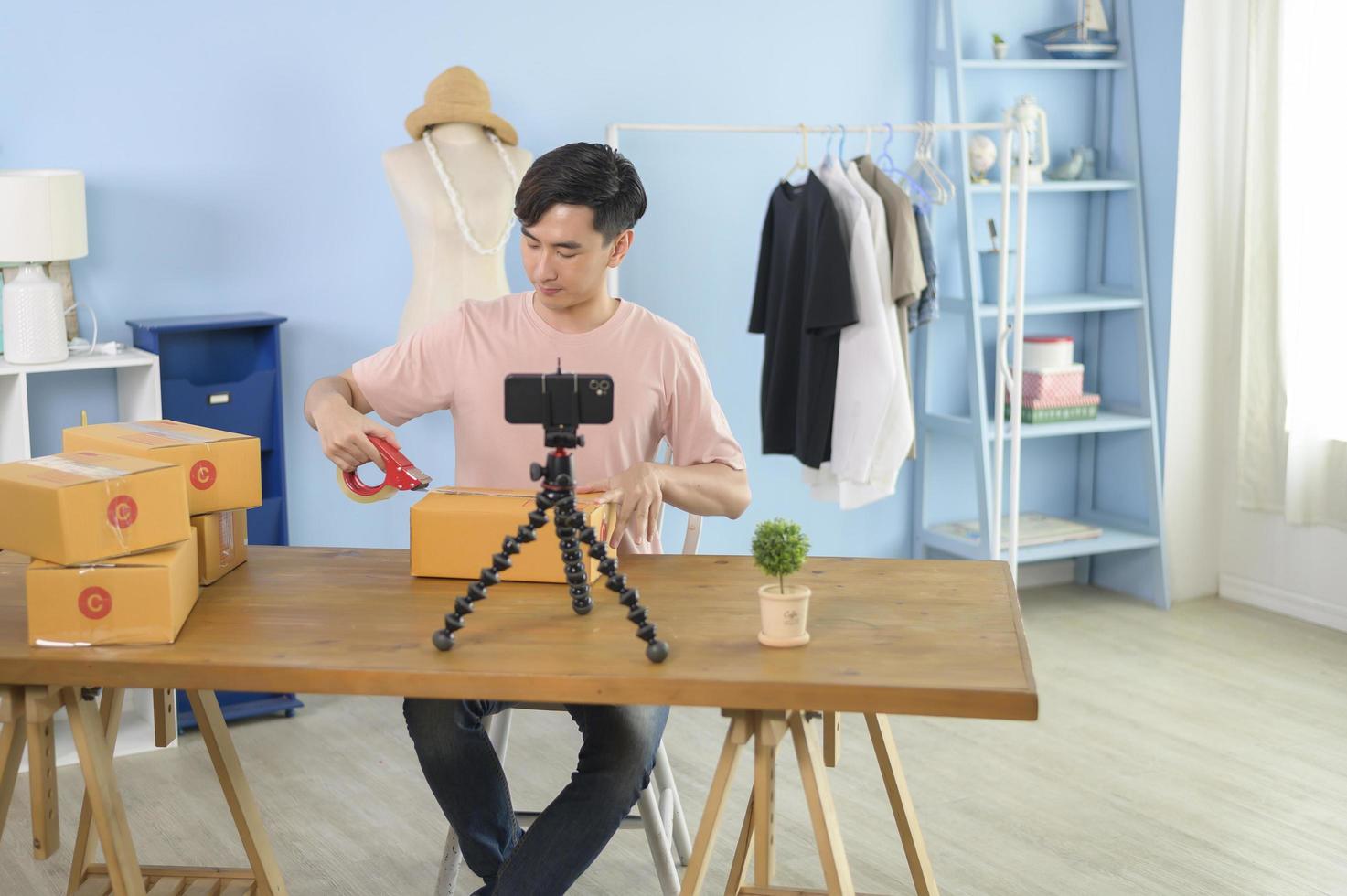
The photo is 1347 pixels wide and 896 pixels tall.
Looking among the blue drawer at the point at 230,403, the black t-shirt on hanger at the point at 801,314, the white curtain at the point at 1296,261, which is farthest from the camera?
the white curtain at the point at 1296,261

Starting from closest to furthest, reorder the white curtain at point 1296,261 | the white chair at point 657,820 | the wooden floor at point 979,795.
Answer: the white chair at point 657,820
the wooden floor at point 979,795
the white curtain at point 1296,261

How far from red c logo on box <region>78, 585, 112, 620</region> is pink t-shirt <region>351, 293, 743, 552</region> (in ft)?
2.40

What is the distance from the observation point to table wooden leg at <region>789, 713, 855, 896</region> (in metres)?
1.91

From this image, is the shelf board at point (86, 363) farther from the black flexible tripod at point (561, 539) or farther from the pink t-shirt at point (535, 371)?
the black flexible tripod at point (561, 539)

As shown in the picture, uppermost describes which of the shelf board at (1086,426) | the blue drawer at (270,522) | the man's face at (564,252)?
the man's face at (564,252)

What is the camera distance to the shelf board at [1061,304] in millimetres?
Result: 4480

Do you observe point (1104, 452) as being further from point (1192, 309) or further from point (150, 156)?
point (150, 156)

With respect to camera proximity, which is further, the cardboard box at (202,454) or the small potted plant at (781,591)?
the cardboard box at (202,454)

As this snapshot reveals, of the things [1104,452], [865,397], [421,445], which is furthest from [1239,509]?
[421,445]

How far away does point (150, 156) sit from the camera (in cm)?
368

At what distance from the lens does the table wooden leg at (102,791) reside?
200 cm

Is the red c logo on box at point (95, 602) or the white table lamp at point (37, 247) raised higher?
the white table lamp at point (37, 247)

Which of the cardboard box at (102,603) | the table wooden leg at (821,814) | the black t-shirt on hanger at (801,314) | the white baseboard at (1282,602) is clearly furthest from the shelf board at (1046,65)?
the cardboard box at (102,603)

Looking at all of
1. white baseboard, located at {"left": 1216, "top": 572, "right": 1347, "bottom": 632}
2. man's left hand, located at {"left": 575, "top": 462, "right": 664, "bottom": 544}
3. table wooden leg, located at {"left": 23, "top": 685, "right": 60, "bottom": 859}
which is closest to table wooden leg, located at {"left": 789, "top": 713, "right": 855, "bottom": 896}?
man's left hand, located at {"left": 575, "top": 462, "right": 664, "bottom": 544}
